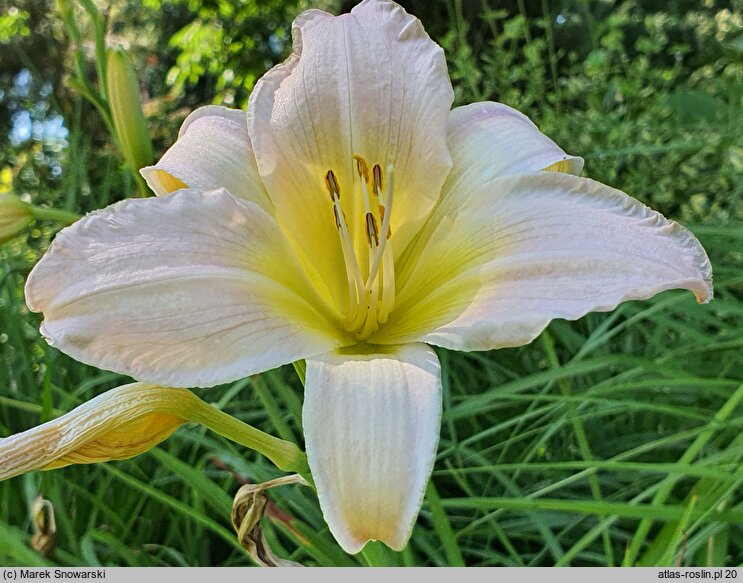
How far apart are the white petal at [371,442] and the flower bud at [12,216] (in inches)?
8.8

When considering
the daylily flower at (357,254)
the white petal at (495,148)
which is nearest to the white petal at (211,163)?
the daylily flower at (357,254)

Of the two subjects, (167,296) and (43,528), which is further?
(43,528)

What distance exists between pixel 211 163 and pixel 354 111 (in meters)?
0.08

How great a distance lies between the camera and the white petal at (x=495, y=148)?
356mm

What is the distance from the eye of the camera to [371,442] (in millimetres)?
262

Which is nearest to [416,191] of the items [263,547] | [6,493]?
[263,547]

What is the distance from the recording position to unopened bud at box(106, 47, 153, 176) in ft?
1.37

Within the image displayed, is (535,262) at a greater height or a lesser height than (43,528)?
greater

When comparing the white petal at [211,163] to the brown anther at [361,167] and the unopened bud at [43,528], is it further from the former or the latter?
the unopened bud at [43,528]

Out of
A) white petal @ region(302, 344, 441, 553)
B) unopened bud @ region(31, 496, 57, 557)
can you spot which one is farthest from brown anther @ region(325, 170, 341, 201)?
unopened bud @ region(31, 496, 57, 557)

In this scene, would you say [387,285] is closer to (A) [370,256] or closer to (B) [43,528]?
(A) [370,256]

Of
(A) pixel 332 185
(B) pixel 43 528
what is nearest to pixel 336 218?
(A) pixel 332 185

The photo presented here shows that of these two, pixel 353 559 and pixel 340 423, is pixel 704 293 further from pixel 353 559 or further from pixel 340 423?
pixel 353 559

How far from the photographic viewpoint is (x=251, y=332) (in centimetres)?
29
